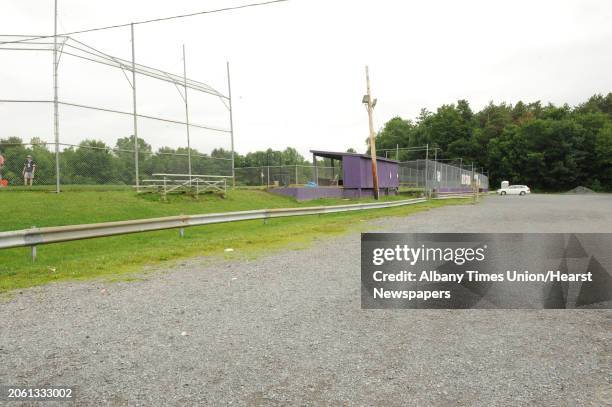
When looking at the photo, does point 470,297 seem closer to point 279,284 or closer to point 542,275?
point 542,275

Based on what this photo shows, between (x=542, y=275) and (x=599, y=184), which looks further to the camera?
(x=599, y=184)

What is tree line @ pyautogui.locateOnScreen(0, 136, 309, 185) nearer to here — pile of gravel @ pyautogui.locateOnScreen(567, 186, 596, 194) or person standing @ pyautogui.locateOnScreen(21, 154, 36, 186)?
person standing @ pyautogui.locateOnScreen(21, 154, 36, 186)

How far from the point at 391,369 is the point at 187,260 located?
543 cm

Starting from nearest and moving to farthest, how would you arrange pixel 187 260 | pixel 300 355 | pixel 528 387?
pixel 528 387
pixel 300 355
pixel 187 260

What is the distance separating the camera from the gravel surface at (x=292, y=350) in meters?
2.68

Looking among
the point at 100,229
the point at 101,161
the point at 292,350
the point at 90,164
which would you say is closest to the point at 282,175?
the point at 101,161

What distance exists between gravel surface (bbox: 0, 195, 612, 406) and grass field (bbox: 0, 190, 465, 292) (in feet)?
5.78

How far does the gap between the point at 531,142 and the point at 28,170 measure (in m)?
89.0

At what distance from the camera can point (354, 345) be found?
343 cm

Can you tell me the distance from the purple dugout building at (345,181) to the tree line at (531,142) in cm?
6128

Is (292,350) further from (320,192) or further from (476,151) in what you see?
(476,151)

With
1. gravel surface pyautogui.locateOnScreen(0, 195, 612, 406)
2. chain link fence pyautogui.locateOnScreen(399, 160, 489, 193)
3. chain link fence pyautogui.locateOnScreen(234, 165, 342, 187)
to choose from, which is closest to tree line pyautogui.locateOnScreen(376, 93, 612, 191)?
chain link fence pyautogui.locateOnScreen(399, 160, 489, 193)

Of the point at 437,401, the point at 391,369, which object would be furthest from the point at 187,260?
the point at 437,401

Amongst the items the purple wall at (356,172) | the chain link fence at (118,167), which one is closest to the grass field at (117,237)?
the chain link fence at (118,167)
